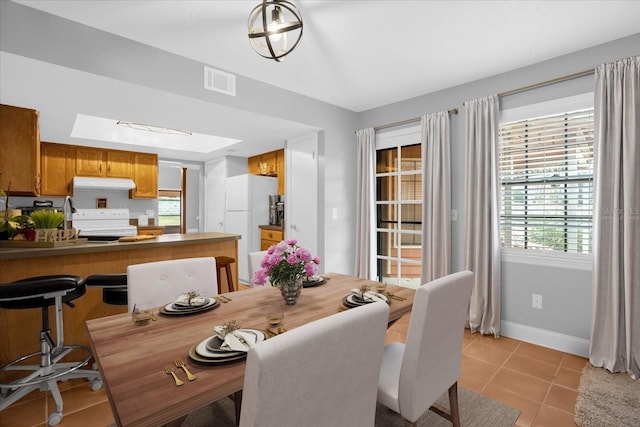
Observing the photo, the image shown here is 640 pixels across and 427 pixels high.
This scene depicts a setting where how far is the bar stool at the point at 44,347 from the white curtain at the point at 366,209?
287 cm

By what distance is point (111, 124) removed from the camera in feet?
14.9

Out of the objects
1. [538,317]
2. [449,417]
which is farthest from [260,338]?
[538,317]

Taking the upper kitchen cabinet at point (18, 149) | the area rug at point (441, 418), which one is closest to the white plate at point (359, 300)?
the area rug at point (441, 418)

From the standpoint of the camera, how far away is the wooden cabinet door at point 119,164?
524 centimetres

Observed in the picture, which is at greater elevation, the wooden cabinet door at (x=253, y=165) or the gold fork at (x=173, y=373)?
the wooden cabinet door at (x=253, y=165)

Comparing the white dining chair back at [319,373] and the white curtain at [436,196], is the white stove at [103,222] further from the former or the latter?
the white dining chair back at [319,373]

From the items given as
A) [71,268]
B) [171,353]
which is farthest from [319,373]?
[71,268]

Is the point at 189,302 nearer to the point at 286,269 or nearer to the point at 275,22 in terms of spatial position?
the point at 286,269

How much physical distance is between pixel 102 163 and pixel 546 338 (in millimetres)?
6390

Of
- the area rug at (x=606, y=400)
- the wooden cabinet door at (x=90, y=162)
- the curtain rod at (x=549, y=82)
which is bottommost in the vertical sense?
the area rug at (x=606, y=400)

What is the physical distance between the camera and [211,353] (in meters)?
1.08

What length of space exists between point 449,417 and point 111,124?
525 cm

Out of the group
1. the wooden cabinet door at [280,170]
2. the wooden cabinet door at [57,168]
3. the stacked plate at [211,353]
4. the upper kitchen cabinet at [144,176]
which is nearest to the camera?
the stacked plate at [211,353]

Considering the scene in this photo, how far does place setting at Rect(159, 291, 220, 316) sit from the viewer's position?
4.99 feet
